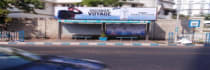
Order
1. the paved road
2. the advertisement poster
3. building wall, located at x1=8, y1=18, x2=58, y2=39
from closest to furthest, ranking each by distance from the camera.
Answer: the paved road < the advertisement poster < building wall, located at x1=8, y1=18, x2=58, y2=39

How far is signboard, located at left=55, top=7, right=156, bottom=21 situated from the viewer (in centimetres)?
1681

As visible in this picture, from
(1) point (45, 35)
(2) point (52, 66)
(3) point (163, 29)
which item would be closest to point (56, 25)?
(1) point (45, 35)

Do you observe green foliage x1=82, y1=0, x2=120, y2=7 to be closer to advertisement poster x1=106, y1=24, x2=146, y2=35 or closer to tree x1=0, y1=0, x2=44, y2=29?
advertisement poster x1=106, y1=24, x2=146, y2=35

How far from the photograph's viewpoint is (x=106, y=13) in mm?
16984

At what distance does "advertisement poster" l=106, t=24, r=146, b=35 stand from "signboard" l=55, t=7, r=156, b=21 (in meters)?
1.35

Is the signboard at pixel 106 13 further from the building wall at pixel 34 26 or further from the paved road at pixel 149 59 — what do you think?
the paved road at pixel 149 59

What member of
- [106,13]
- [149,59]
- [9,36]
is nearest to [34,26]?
[9,36]

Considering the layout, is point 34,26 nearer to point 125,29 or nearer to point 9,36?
point 9,36

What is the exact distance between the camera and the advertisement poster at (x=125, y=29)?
1805cm

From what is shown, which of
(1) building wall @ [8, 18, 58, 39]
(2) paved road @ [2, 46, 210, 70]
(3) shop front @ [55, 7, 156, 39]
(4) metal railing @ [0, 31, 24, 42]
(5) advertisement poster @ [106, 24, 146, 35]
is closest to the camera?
(2) paved road @ [2, 46, 210, 70]

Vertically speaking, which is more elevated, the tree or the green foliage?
the green foliage

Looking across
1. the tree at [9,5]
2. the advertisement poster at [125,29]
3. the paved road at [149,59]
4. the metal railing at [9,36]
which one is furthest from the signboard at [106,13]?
the paved road at [149,59]

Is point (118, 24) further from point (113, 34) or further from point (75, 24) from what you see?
point (75, 24)

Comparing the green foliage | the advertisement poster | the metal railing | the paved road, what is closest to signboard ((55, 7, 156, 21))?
the advertisement poster
